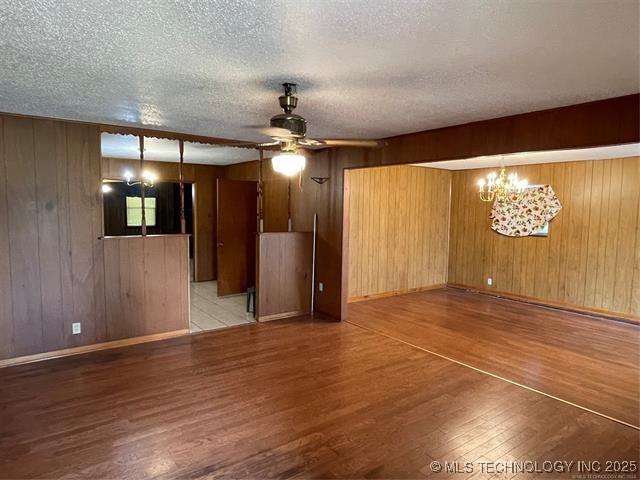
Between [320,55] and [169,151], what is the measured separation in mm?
4571

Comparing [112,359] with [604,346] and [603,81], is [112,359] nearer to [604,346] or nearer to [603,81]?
[603,81]

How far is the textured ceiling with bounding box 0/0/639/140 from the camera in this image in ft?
5.40

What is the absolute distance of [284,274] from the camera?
5.45m

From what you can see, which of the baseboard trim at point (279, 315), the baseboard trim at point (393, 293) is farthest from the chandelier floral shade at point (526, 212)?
the baseboard trim at point (279, 315)

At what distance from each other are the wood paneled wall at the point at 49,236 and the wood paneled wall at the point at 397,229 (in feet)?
11.6

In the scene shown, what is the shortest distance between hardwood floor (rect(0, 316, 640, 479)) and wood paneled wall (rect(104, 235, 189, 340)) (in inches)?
18.9

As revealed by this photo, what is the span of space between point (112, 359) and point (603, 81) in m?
4.68

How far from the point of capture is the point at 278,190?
6625mm

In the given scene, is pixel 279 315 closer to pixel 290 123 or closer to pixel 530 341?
pixel 530 341

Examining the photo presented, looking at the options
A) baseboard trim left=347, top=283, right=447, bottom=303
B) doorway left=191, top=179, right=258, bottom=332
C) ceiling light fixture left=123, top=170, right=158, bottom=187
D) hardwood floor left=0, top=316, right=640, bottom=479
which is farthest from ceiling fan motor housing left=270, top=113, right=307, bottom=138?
ceiling light fixture left=123, top=170, right=158, bottom=187

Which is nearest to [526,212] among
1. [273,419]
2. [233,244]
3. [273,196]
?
[273,196]

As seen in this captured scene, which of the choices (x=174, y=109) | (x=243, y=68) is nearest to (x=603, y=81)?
(x=243, y=68)

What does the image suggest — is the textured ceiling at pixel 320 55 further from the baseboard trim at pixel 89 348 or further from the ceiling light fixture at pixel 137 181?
the ceiling light fixture at pixel 137 181

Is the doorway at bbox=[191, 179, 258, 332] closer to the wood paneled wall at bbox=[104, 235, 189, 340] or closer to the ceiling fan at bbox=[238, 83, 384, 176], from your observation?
the wood paneled wall at bbox=[104, 235, 189, 340]
